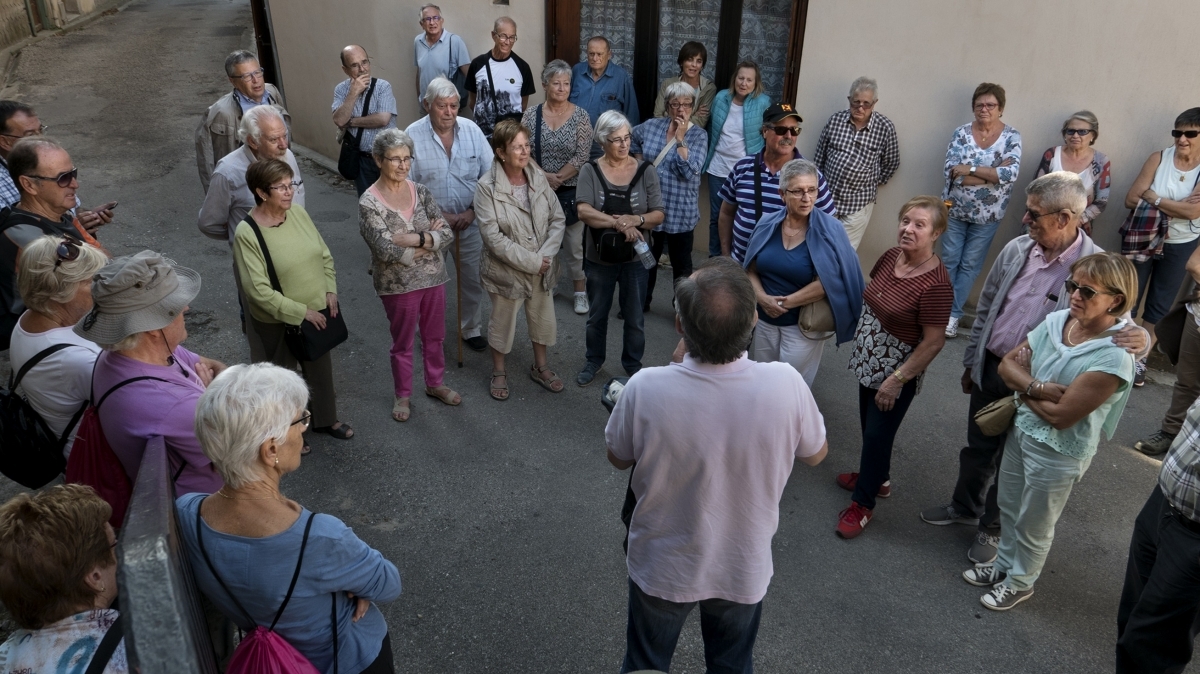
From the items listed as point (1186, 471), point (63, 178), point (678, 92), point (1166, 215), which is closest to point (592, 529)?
point (1186, 471)

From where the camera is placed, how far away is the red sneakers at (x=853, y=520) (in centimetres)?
432

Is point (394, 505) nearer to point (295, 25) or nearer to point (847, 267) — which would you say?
point (847, 267)

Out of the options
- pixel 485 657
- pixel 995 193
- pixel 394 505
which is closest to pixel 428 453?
pixel 394 505

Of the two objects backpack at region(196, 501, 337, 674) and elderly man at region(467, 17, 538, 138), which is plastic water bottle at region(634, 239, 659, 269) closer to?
elderly man at region(467, 17, 538, 138)

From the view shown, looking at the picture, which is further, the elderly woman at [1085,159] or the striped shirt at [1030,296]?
the elderly woman at [1085,159]

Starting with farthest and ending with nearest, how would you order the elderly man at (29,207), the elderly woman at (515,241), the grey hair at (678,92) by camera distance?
the grey hair at (678,92) < the elderly woman at (515,241) < the elderly man at (29,207)

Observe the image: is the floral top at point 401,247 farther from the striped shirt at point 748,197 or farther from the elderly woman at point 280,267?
the striped shirt at point 748,197

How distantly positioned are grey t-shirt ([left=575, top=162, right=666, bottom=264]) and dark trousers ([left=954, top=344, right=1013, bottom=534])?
90.3 inches

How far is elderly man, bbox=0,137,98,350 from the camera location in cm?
406

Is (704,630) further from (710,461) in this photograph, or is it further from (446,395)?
(446,395)

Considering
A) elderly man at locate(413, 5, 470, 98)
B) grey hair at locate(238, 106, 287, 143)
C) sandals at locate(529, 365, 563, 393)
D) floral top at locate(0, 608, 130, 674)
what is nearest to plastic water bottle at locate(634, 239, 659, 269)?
sandals at locate(529, 365, 563, 393)

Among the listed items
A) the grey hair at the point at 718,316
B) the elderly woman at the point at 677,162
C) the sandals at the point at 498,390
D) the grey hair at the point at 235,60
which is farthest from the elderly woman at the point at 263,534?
the grey hair at the point at 235,60

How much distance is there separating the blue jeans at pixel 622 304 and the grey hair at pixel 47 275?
10.1 ft

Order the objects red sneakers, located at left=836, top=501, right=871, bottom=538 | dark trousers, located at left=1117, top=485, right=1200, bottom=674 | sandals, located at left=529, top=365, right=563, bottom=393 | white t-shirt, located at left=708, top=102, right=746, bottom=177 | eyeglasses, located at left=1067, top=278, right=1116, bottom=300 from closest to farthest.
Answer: dark trousers, located at left=1117, top=485, right=1200, bottom=674 < eyeglasses, located at left=1067, top=278, right=1116, bottom=300 < red sneakers, located at left=836, top=501, right=871, bottom=538 < sandals, located at left=529, top=365, right=563, bottom=393 < white t-shirt, located at left=708, top=102, right=746, bottom=177
